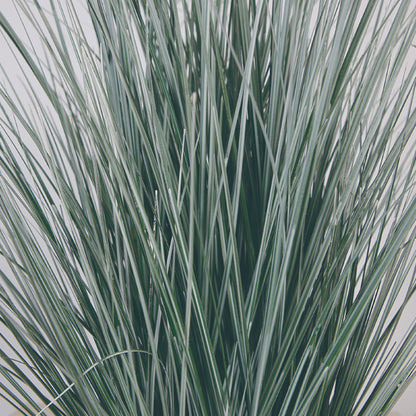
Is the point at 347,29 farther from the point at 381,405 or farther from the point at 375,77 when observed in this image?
the point at 381,405

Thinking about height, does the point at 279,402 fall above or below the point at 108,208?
below

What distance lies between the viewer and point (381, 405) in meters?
0.22

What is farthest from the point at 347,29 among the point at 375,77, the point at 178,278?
the point at 178,278

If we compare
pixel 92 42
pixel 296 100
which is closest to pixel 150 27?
pixel 296 100

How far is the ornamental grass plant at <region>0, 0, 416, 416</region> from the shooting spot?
0.60 ft

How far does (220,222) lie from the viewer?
0.20 metres

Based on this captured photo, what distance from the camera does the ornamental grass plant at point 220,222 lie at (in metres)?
0.18

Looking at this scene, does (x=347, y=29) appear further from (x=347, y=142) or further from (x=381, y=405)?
(x=381, y=405)

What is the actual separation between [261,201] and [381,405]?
12cm

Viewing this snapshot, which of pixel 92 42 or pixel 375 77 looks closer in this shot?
pixel 375 77

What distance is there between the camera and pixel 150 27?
240mm

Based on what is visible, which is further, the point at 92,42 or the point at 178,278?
the point at 92,42

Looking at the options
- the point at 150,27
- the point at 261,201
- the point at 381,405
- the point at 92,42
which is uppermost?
the point at 92,42

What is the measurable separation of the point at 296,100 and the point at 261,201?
0.07 m
